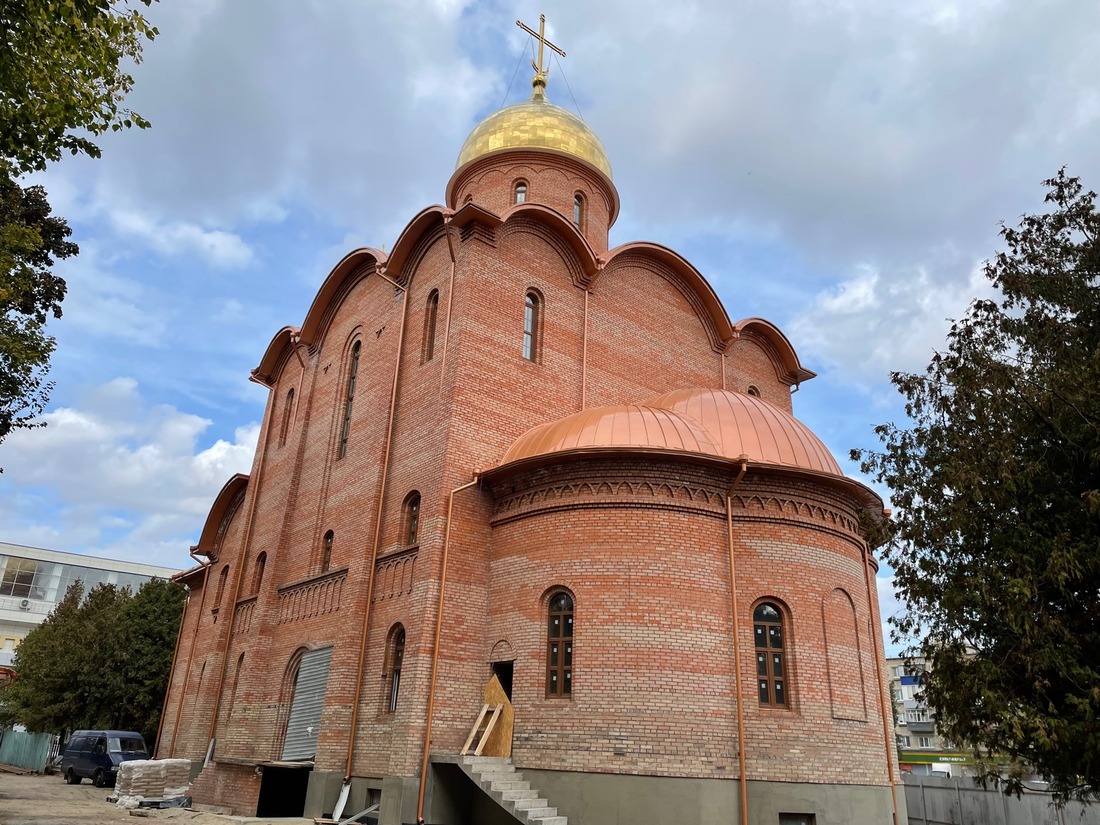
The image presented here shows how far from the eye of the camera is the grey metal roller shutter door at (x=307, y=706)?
45.6ft

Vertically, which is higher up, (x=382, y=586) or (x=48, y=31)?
(x=48, y=31)

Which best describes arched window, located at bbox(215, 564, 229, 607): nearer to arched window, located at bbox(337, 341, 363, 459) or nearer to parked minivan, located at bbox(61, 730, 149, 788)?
parked minivan, located at bbox(61, 730, 149, 788)

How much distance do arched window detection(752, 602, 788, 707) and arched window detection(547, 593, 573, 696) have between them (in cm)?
257

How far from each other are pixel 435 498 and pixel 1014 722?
8.37 m

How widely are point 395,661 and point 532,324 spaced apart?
635cm

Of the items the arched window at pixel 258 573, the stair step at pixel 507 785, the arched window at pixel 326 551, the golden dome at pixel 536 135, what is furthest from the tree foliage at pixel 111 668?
the stair step at pixel 507 785

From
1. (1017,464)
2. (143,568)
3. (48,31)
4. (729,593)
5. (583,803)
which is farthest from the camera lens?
(143,568)

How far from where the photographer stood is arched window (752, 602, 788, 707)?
11.5 meters

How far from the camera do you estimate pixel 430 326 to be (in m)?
Result: 15.4

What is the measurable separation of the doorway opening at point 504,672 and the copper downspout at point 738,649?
322 centimetres

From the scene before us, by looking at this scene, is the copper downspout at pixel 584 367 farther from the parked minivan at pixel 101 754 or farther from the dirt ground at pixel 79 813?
the parked minivan at pixel 101 754

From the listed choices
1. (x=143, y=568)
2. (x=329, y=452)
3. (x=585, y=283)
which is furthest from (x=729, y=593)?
(x=143, y=568)

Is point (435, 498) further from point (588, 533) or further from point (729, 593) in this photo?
point (729, 593)

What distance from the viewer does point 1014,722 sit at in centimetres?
675
